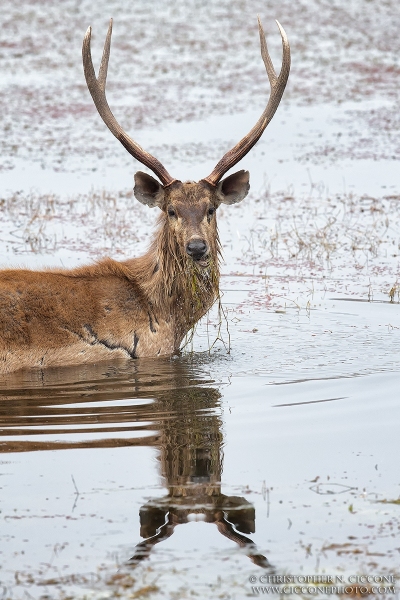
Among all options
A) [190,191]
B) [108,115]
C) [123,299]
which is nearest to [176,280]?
[123,299]

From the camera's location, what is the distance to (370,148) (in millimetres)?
19641

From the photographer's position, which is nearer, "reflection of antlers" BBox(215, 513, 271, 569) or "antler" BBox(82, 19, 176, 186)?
"reflection of antlers" BBox(215, 513, 271, 569)

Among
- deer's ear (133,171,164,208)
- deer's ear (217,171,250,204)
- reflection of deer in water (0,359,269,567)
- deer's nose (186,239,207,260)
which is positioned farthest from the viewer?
deer's ear (217,171,250,204)

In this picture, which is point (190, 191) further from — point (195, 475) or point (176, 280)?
point (195, 475)

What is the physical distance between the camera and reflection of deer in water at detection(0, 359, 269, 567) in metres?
5.77

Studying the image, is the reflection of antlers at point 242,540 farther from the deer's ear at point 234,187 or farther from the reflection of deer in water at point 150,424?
the deer's ear at point 234,187

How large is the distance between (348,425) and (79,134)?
15.3 meters

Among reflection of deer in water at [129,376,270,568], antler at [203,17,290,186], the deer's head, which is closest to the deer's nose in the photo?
the deer's head

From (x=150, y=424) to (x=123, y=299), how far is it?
76.8 inches

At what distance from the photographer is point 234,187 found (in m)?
9.50

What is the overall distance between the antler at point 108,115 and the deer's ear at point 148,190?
0.08 meters

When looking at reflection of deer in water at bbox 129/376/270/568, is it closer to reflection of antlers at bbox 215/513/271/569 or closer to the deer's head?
reflection of antlers at bbox 215/513/271/569

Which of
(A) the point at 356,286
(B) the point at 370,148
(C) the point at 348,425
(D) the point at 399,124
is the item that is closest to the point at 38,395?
(C) the point at 348,425

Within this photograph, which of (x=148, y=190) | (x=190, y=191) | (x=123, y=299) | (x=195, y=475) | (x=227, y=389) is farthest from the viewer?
(x=148, y=190)
